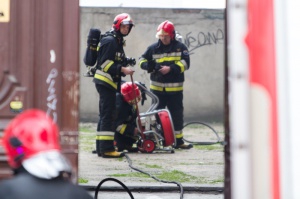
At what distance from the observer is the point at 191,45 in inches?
578

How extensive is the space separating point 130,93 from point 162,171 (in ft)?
4.00

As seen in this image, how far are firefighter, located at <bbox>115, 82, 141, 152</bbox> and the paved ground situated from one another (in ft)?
0.86

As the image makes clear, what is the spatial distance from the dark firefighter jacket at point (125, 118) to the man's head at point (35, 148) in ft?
22.8

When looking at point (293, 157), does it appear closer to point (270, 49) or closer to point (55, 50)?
point (270, 49)

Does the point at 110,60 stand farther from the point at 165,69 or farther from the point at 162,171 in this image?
the point at 162,171

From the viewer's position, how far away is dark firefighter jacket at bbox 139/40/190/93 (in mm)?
10516

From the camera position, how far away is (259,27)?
3359mm

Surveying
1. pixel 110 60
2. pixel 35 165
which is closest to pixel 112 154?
pixel 110 60

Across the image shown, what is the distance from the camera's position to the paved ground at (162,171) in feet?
27.7

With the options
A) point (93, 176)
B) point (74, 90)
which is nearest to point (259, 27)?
point (74, 90)

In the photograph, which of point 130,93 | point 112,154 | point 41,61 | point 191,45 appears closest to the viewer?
point 41,61

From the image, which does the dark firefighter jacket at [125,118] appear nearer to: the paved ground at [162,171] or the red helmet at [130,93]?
the red helmet at [130,93]

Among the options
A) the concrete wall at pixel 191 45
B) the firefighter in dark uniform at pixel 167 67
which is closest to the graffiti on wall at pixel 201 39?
the concrete wall at pixel 191 45

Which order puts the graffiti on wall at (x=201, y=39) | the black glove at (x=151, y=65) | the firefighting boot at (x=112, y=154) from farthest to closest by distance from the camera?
the graffiti on wall at (x=201, y=39) → the black glove at (x=151, y=65) → the firefighting boot at (x=112, y=154)
